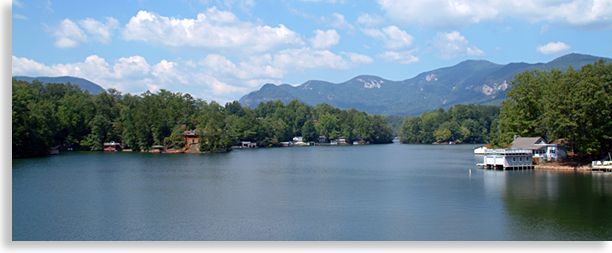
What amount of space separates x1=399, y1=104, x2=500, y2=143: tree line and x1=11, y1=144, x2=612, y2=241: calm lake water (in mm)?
112772

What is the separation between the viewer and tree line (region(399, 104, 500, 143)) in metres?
150

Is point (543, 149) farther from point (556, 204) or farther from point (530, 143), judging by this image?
point (556, 204)

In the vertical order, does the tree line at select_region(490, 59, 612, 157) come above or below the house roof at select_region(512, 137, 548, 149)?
above

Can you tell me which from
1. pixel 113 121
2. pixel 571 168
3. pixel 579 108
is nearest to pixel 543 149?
pixel 571 168

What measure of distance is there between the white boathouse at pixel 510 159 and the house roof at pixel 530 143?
1048 mm

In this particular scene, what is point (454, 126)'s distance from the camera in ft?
493

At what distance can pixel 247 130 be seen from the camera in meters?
118

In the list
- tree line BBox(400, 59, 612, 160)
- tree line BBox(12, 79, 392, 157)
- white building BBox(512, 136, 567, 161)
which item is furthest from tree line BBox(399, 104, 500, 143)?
white building BBox(512, 136, 567, 161)

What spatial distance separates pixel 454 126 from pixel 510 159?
354ft

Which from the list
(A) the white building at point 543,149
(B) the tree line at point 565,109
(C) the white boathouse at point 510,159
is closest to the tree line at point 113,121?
(C) the white boathouse at point 510,159

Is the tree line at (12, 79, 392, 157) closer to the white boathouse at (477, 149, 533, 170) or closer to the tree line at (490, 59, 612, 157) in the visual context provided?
the white boathouse at (477, 149, 533, 170)
